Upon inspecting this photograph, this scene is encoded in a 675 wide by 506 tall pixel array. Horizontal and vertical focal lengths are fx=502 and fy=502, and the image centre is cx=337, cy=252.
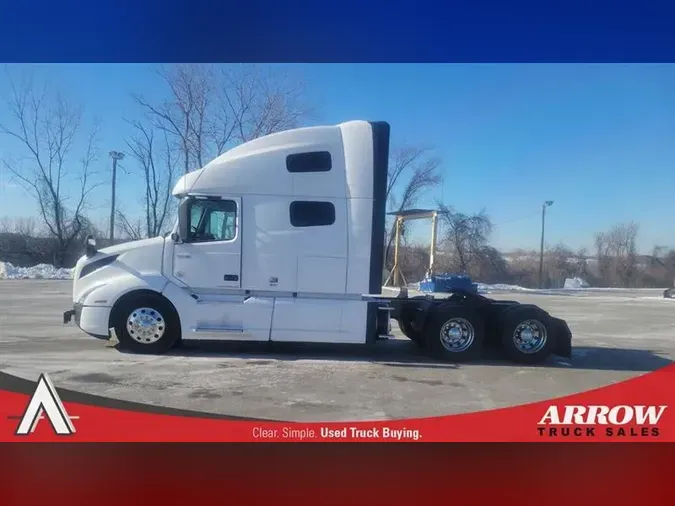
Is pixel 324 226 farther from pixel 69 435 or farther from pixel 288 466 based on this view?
pixel 69 435

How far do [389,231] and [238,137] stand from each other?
1.16 m

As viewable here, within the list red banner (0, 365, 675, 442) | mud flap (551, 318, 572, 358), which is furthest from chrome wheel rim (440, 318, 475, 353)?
red banner (0, 365, 675, 442)

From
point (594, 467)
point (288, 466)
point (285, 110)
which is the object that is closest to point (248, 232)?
point (285, 110)

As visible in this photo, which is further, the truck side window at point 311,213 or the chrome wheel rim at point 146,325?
the chrome wheel rim at point 146,325

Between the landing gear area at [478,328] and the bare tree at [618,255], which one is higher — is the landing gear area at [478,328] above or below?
below

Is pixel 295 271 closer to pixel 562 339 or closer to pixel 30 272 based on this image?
pixel 30 272

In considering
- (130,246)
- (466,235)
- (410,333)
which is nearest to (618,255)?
(466,235)

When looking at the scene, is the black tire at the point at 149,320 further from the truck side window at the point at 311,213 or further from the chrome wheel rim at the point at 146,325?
the truck side window at the point at 311,213

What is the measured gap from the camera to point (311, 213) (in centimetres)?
354

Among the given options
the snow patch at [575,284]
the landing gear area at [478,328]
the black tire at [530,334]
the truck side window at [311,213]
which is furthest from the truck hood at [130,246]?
the snow patch at [575,284]

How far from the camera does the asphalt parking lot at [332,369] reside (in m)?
2.93

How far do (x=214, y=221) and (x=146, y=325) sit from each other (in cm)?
92

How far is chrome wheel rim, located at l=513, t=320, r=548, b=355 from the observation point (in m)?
3.34

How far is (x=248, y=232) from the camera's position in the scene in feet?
11.9
